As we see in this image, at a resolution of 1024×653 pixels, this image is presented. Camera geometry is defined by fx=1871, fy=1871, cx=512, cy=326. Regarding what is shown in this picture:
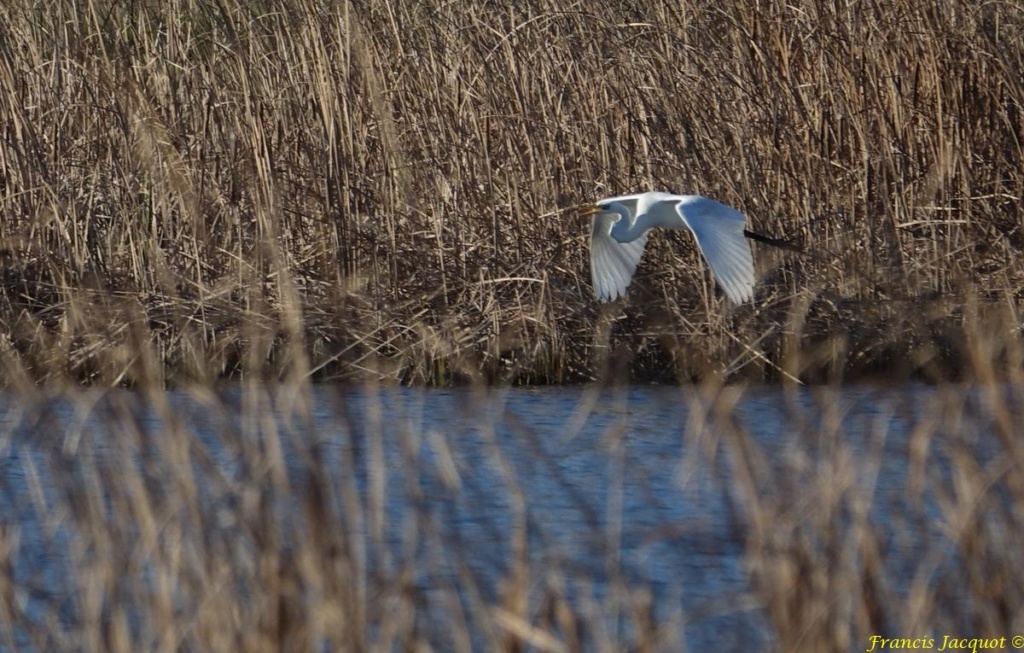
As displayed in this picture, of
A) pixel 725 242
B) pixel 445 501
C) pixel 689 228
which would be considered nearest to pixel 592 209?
pixel 689 228

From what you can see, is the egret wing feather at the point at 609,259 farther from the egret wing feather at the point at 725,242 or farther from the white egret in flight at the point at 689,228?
the egret wing feather at the point at 725,242

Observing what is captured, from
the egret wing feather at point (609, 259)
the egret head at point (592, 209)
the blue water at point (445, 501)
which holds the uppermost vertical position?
the egret head at point (592, 209)

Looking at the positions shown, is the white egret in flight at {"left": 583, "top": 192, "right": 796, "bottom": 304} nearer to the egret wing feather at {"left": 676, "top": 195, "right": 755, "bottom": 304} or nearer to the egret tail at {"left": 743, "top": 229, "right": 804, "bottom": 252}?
the egret wing feather at {"left": 676, "top": 195, "right": 755, "bottom": 304}

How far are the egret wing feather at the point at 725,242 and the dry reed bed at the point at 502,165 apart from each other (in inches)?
16.6

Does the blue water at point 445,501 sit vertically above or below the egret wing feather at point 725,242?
below

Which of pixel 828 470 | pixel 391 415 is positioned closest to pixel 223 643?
pixel 828 470

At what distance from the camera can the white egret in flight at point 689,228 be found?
16.5 feet

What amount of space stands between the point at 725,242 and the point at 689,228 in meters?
0.11

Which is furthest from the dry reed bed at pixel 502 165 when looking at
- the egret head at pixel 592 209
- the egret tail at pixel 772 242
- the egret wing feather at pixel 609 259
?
the egret head at pixel 592 209

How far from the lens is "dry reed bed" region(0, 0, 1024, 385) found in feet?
18.4

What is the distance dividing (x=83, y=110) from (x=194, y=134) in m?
0.35

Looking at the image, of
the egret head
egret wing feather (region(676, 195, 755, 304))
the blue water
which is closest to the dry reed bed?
the egret head

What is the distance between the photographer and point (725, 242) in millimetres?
5043

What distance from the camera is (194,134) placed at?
578 centimetres
